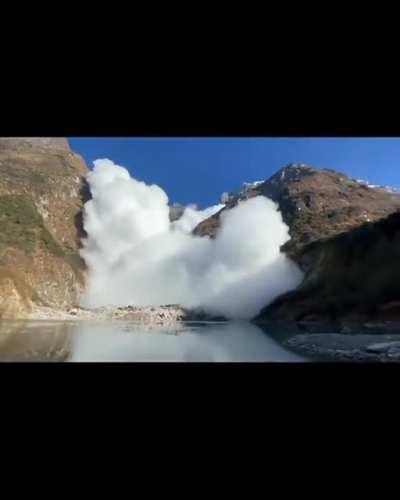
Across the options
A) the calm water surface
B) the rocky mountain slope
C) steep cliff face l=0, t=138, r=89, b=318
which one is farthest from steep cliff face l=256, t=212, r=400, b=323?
steep cliff face l=0, t=138, r=89, b=318

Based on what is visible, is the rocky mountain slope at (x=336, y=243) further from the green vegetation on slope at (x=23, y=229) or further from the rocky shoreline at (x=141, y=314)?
the green vegetation on slope at (x=23, y=229)

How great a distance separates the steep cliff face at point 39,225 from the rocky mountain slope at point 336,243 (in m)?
20.0

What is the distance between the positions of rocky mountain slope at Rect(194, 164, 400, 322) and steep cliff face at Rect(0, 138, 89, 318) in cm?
2001

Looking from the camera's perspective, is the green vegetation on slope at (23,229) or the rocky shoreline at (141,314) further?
the rocky shoreline at (141,314)

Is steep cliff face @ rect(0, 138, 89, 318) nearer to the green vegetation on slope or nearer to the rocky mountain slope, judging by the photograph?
the green vegetation on slope

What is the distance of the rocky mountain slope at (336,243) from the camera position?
35697 millimetres

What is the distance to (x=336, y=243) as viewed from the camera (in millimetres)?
43156

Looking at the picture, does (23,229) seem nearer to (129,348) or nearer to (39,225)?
(39,225)

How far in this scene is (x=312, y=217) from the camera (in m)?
59.1

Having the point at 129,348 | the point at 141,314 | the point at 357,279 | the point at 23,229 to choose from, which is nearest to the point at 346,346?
the point at 357,279

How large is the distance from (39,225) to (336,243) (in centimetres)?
3763

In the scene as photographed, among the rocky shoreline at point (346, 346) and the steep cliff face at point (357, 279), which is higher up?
the steep cliff face at point (357, 279)

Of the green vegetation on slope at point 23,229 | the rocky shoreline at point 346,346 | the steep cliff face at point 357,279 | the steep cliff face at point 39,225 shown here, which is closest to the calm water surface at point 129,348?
the rocky shoreline at point 346,346
